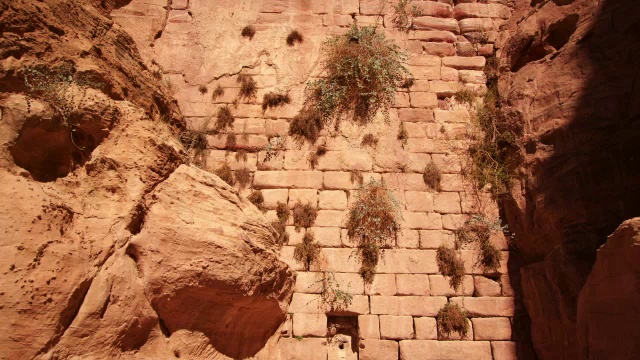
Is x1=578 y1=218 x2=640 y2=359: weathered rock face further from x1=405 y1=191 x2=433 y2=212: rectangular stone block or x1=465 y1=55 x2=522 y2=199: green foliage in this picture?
x1=405 y1=191 x2=433 y2=212: rectangular stone block

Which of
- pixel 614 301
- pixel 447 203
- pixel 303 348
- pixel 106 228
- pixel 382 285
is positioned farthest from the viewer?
pixel 447 203

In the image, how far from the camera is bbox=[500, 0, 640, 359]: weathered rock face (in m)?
4.96

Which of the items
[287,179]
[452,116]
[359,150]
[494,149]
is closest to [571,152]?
[494,149]

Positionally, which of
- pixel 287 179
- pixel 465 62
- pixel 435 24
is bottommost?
pixel 287 179

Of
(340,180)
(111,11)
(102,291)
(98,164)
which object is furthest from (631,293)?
(111,11)

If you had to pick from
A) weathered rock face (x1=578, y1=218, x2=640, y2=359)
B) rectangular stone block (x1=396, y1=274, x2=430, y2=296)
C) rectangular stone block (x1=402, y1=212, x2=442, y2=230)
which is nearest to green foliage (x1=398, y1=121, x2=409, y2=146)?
rectangular stone block (x1=402, y1=212, x2=442, y2=230)

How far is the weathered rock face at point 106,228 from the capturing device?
3.17 m

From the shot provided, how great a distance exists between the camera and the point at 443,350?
5266 millimetres

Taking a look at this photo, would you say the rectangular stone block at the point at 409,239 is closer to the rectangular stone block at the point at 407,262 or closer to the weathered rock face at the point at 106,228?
the rectangular stone block at the point at 407,262

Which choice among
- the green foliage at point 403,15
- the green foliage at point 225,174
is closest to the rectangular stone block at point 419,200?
the green foliage at point 225,174

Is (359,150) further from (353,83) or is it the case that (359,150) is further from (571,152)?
(571,152)

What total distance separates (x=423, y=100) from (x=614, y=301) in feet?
12.2

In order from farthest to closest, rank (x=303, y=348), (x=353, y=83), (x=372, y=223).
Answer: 1. (x=353, y=83)
2. (x=372, y=223)
3. (x=303, y=348)

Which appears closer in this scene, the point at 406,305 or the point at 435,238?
the point at 406,305
